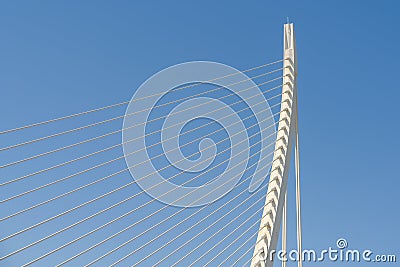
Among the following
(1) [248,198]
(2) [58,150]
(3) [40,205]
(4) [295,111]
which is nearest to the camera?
(3) [40,205]

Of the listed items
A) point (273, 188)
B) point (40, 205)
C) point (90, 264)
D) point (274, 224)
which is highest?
point (273, 188)

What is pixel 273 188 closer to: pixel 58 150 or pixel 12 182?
pixel 58 150

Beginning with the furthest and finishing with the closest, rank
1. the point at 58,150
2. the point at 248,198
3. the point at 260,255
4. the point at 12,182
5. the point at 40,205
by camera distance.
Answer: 1. the point at 248,198
2. the point at 260,255
3. the point at 58,150
4. the point at 40,205
5. the point at 12,182

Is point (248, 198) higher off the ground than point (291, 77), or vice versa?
point (291, 77)

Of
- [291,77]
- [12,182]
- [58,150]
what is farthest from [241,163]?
[12,182]

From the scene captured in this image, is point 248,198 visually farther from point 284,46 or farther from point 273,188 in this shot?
point 284,46

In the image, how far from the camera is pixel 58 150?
566 centimetres

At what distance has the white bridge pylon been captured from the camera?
6211 millimetres

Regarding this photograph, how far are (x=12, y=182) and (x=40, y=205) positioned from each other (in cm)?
43

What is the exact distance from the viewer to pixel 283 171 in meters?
6.92

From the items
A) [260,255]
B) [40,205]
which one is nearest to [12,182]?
[40,205]

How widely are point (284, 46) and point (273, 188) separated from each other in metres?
2.15

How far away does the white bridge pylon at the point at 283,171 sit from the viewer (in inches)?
245

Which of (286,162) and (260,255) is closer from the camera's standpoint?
(260,255)
